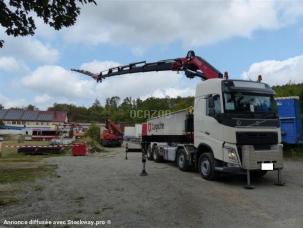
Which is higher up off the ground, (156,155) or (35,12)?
(35,12)

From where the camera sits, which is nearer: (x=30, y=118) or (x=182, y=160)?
(x=182, y=160)

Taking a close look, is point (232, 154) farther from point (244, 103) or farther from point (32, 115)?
point (32, 115)

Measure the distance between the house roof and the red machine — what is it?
85.0 m

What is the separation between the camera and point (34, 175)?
1480 centimetres

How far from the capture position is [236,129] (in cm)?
1184

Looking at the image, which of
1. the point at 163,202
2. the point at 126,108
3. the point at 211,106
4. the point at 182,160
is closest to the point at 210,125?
the point at 211,106

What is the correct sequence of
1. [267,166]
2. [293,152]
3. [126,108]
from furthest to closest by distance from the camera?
[126,108]
[293,152]
[267,166]

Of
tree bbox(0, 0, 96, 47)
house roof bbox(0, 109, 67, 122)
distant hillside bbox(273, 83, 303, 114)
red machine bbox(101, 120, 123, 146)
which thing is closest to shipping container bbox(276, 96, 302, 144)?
distant hillside bbox(273, 83, 303, 114)

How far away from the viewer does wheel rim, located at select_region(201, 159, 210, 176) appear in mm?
13164

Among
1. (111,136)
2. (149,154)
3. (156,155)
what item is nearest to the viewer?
(156,155)

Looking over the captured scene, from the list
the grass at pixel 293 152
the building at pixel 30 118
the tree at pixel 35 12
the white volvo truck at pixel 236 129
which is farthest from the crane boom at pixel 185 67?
the building at pixel 30 118

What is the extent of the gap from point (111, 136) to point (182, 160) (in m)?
23.4

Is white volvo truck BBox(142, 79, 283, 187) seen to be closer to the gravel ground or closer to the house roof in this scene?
the gravel ground

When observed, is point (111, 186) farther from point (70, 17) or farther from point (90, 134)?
point (90, 134)
